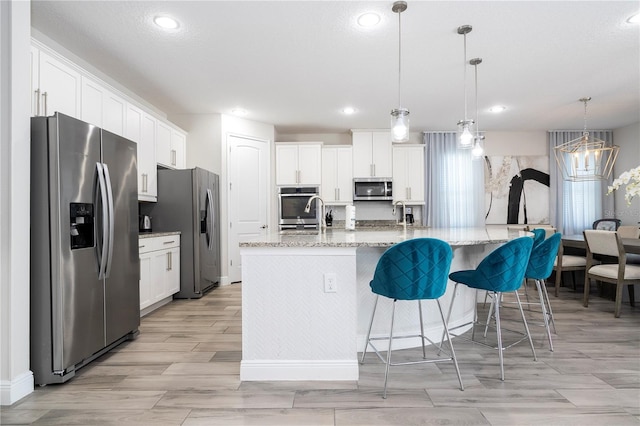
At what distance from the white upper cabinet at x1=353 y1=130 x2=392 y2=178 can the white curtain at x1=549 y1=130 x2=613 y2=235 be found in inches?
118

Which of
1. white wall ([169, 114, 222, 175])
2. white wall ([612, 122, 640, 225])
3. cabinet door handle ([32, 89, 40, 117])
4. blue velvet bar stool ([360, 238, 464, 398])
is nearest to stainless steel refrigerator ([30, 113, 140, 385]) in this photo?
cabinet door handle ([32, 89, 40, 117])

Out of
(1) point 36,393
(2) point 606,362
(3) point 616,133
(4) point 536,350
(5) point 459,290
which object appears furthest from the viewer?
(3) point 616,133

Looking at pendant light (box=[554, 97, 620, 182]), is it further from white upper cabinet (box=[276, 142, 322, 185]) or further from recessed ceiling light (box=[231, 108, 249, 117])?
recessed ceiling light (box=[231, 108, 249, 117])

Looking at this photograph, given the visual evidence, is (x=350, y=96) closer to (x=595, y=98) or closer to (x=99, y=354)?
(x=595, y=98)

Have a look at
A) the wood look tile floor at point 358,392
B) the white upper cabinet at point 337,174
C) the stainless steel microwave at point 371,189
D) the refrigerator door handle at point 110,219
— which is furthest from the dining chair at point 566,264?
the refrigerator door handle at point 110,219

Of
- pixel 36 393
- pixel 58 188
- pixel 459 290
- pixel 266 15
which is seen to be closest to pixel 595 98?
pixel 459 290

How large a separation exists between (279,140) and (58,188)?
4681 mm

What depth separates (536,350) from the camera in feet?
8.83

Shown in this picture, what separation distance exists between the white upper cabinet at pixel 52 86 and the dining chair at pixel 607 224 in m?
7.42

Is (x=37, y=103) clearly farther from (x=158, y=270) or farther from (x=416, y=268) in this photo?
(x=416, y=268)

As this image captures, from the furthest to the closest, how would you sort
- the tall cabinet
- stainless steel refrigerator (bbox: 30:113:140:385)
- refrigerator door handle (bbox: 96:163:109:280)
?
1. the tall cabinet
2. refrigerator door handle (bbox: 96:163:109:280)
3. stainless steel refrigerator (bbox: 30:113:140:385)

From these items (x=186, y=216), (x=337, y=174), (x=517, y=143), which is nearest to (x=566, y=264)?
(x=517, y=143)

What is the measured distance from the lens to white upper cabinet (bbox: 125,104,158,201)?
380 cm

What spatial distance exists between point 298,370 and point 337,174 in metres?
4.24
